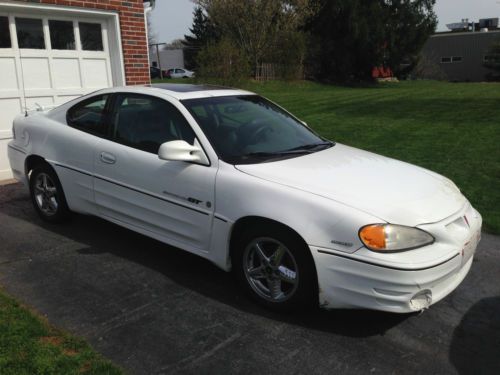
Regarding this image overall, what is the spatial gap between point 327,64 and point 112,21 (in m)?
28.2

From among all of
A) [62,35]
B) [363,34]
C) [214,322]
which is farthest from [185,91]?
[363,34]

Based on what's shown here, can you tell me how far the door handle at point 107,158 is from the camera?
4.43 meters

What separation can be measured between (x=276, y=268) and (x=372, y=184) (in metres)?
0.89

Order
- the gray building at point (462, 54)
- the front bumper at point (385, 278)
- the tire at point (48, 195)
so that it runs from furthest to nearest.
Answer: the gray building at point (462, 54) < the tire at point (48, 195) < the front bumper at point (385, 278)

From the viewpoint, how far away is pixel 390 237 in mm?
3064

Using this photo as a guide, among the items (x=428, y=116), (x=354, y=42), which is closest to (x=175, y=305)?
(x=428, y=116)

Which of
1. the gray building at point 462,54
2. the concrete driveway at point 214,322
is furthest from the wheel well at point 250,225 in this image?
the gray building at point 462,54

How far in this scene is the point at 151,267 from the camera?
438 cm

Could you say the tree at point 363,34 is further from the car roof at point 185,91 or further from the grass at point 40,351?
the grass at point 40,351

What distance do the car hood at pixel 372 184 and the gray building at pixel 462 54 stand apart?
164 feet

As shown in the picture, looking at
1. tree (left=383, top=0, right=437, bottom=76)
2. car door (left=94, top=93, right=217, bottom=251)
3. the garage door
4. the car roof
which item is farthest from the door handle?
tree (left=383, top=0, right=437, bottom=76)

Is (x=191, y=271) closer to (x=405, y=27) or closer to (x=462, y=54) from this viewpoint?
(x=405, y=27)

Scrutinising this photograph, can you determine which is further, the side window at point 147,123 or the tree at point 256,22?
the tree at point 256,22

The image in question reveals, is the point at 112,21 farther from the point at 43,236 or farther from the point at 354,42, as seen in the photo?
the point at 354,42
